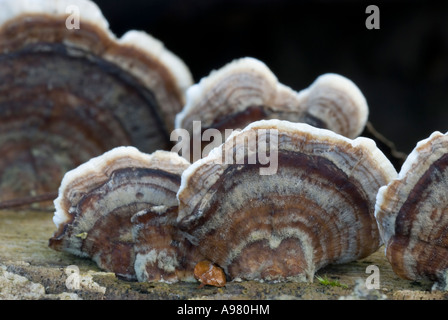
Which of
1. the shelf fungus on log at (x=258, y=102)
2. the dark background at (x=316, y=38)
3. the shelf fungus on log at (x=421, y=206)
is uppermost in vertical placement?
the dark background at (x=316, y=38)

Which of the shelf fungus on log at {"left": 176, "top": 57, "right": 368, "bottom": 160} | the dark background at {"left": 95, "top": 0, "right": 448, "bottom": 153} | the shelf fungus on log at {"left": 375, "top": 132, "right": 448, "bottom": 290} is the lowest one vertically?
the shelf fungus on log at {"left": 375, "top": 132, "right": 448, "bottom": 290}

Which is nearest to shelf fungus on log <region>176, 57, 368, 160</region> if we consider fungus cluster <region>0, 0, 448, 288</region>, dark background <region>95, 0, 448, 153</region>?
fungus cluster <region>0, 0, 448, 288</region>

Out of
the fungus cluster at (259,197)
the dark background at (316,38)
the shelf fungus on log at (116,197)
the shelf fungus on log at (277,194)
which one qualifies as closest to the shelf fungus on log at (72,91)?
the fungus cluster at (259,197)

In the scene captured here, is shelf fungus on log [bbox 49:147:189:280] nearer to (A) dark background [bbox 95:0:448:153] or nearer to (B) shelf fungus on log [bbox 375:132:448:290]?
(B) shelf fungus on log [bbox 375:132:448:290]

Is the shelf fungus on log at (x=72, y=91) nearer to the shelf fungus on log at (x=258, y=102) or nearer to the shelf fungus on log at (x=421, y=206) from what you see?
the shelf fungus on log at (x=258, y=102)

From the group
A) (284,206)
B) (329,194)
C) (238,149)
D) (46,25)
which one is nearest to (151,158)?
(238,149)

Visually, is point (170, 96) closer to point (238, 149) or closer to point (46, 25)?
point (46, 25)

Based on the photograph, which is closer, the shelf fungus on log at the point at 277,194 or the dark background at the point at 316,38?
the shelf fungus on log at the point at 277,194
